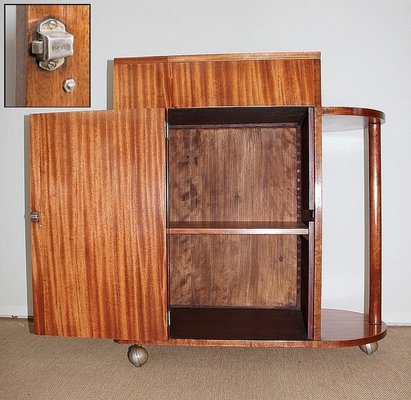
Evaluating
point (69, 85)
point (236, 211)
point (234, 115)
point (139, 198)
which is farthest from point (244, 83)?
point (69, 85)

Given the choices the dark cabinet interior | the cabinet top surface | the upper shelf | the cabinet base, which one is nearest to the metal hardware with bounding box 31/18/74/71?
the dark cabinet interior

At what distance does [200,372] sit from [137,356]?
0.74ft

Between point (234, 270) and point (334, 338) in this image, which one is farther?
point (234, 270)

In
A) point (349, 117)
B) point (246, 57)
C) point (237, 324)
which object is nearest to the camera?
point (246, 57)

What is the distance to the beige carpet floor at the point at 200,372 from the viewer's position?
1.45 meters

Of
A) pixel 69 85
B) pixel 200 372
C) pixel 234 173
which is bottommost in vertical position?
pixel 200 372

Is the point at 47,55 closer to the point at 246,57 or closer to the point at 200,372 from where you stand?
the point at 246,57

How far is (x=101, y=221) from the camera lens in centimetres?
157

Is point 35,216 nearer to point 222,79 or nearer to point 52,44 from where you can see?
point 222,79

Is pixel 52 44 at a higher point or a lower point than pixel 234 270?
higher

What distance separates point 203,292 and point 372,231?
29.8 inches

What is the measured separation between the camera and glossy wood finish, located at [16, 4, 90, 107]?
2205 millimetres

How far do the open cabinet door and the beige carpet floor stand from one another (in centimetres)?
15

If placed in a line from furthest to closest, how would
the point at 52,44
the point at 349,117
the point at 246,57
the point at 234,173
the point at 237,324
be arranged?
the point at 52,44
the point at 234,173
the point at 237,324
the point at 349,117
the point at 246,57
